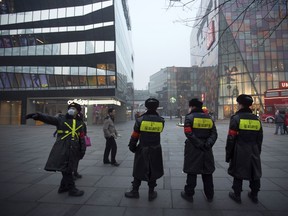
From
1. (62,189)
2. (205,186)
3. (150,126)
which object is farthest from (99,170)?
(205,186)

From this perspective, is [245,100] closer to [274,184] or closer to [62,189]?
[274,184]

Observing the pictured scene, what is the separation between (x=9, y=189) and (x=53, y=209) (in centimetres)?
170

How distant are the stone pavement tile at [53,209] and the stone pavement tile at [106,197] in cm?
36

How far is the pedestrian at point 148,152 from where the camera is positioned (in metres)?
4.42

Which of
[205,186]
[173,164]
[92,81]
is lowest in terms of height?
[173,164]

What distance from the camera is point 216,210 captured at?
3936mm

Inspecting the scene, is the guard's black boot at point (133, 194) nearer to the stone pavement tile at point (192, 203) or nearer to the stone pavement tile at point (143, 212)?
the stone pavement tile at point (143, 212)

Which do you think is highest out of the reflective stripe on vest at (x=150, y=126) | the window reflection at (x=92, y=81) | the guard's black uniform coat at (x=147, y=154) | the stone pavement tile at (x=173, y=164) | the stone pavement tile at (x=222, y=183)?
the window reflection at (x=92, y=81)

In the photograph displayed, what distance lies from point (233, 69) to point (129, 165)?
4823cm

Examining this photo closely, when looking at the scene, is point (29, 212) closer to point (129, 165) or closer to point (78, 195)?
point (78, 195)

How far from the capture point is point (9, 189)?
4.97 meters

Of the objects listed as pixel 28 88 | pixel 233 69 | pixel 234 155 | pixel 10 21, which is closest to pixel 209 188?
pixel 234 155

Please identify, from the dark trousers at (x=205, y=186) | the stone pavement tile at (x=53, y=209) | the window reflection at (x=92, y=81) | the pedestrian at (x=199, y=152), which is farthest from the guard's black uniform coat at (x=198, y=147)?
the window reflection at (x=92, y=81)

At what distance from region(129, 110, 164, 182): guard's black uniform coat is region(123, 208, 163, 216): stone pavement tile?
58 centimetres
